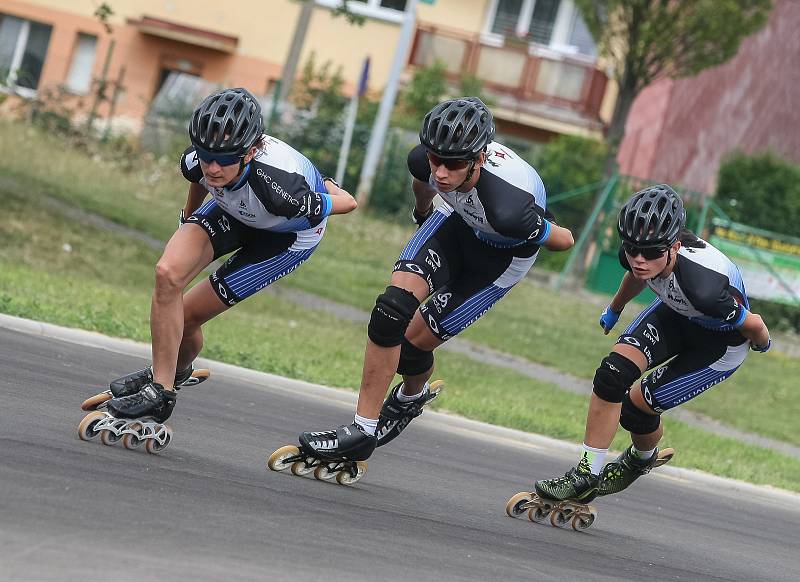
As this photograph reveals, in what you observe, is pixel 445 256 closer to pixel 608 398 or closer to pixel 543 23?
pixel 608 398

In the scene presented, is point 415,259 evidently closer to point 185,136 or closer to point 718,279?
point 718,279

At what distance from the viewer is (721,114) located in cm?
3522

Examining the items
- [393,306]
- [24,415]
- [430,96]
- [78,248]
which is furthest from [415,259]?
[430,96]

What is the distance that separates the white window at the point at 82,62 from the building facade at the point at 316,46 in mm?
26

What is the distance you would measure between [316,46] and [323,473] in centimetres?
2883

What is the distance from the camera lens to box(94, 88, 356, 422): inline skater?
7359 millimetres

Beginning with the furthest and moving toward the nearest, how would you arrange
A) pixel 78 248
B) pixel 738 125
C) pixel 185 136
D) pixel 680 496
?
1. pixel 738 125
2. pixel 185 136
3. pixel 78 248
4. pixel 680 496

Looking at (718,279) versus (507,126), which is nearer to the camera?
(718,279)

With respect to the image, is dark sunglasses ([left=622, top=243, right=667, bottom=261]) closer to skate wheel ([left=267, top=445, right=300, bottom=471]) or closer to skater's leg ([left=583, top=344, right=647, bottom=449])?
skater's leg ([left=583, top=344, right=647, bottom=449])

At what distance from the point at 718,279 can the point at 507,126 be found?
26451mm

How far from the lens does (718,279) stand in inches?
325

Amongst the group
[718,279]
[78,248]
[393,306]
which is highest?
[718,279]

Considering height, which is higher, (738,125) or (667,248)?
(738,125)

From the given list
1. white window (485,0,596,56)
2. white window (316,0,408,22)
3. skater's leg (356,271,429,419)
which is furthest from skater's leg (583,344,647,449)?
white window (316,0,408,22)
